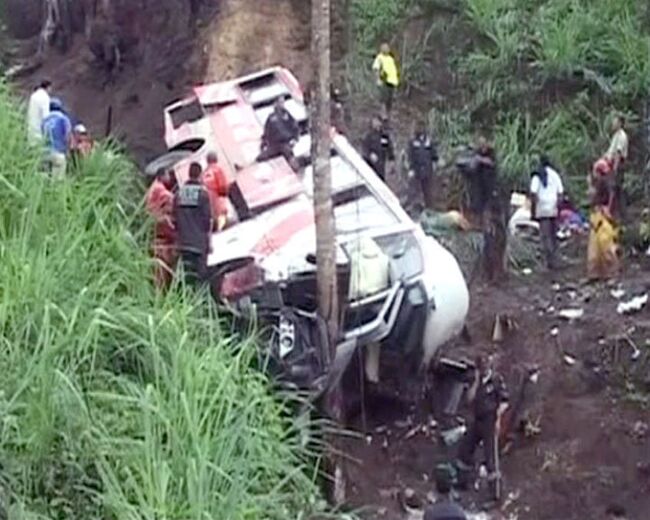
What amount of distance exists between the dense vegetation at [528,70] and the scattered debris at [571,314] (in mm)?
2970

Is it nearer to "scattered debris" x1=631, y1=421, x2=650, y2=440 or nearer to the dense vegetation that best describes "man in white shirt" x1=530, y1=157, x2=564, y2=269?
the dense vegetation

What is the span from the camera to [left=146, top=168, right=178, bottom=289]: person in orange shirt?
35.3ft

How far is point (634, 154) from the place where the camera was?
55.5ft

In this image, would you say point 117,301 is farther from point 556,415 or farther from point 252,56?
point 252,56

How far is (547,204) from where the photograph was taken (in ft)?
47.7

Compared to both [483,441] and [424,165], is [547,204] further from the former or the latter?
[483,441]

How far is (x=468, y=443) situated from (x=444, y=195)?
583 cm

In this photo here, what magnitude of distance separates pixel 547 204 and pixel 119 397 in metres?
7.05

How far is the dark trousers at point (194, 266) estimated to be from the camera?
35.9 ft

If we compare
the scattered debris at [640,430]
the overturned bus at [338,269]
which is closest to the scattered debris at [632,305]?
the scattered debris at [640,430]

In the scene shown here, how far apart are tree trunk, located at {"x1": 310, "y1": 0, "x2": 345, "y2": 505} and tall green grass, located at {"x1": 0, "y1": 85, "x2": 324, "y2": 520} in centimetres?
82

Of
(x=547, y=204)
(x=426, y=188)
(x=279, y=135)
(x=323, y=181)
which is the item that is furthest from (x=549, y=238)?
(x=323, y=181)

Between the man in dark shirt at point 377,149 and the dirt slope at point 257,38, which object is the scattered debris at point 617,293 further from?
the dirt slope at point 257,38

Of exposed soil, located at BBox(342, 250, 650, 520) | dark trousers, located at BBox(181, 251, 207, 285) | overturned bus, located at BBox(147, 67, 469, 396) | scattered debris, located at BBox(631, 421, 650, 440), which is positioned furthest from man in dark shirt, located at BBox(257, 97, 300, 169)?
scattered debris, located at BBox(631, 421, 650, 440)
